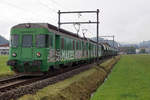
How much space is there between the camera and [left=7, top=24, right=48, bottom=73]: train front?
654 inches

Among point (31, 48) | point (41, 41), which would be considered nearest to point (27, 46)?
point (31, 48)

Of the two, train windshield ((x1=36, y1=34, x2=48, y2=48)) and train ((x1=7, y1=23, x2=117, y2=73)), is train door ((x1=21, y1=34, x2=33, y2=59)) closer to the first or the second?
train ((x1=7, y1=23, x2=117, y2=73))

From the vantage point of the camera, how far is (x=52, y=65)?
59.7ft

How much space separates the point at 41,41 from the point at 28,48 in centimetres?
101

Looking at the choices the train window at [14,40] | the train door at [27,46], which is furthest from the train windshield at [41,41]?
the train window at [14,40]

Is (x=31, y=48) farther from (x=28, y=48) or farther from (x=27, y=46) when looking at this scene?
(x=27, y=46)

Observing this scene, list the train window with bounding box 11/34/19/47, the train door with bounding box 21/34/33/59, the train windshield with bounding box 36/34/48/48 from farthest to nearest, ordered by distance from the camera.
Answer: the train window with bounding box 11/34/19/47 < the train windshield with bounding box 36/34/48/48 < the train door with bounding box 21/34/33/59

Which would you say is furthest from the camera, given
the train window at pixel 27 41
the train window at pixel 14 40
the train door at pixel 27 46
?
the train window at pixel 14 40

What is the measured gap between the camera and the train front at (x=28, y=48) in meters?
16.6

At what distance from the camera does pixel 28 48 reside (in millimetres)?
16953

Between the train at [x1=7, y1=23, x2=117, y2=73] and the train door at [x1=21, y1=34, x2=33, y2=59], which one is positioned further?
the train door at [x1=21, y1=34, x2=33, y2=59]

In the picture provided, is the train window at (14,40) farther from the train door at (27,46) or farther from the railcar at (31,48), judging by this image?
the train door at (27,46)

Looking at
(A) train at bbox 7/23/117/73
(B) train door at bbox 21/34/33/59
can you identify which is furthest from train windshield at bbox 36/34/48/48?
(B) train door at bbox 21/34/33/59

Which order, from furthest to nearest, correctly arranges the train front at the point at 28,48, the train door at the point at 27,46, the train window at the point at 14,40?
1. the train window at the point at 14,40
2. the train door at the point at 27,46
3. the train front at the point at 28,48
